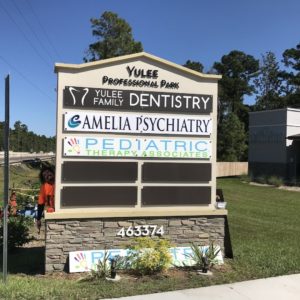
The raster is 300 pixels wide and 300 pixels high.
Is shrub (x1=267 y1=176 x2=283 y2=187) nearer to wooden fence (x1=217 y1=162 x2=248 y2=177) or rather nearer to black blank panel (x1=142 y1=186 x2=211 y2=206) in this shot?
wooden fence (x1=217 y1=162 x2=248 y2=177)

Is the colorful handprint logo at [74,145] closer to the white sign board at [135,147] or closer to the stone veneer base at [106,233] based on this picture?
the white sign board at [135,147]

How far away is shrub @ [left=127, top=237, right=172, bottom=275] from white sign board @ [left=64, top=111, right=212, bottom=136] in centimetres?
182

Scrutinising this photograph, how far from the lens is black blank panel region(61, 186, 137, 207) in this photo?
7.75 meters

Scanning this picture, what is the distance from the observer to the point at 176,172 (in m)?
8.27

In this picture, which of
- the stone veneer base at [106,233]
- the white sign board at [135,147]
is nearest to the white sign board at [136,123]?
the white sign board at [135,147]

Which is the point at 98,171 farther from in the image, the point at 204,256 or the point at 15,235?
the point at 15,235

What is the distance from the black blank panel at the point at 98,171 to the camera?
25.5 feet

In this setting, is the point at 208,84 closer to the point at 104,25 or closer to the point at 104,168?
the point at 104,168

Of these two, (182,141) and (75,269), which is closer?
(75,269)

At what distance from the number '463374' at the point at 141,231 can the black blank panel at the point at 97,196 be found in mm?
401

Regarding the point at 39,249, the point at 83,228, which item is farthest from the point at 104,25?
the point at 83,228

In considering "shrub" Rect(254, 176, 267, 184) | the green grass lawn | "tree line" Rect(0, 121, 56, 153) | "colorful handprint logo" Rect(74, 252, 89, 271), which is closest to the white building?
"shrub" Rect(254, 176, 267, 184)

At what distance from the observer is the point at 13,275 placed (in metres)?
7.66

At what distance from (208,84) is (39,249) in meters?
4.75
